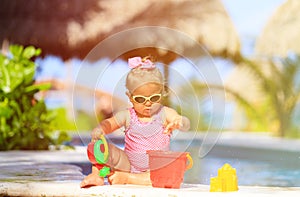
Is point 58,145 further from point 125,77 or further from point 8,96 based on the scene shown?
point 125,77

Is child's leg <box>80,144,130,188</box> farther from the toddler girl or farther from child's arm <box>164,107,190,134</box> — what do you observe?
child's arm <box>164,107,190,134</box>

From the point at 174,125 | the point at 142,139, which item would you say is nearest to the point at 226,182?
the point at 174,125

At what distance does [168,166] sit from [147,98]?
496 mm

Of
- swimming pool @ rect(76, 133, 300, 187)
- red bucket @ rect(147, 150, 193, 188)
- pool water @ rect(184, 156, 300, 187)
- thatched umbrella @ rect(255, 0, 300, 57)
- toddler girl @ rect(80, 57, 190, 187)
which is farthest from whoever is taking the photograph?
thatched umbrella @ rect(255, 0, 300, 57)

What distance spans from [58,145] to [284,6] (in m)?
2.46

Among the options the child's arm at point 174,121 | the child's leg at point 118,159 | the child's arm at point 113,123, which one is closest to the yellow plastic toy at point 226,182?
the child's arm at point 174,121

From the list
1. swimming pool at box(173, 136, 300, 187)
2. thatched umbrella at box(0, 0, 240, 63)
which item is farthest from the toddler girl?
thatched umbrella at box(0, 0, 240, 63)

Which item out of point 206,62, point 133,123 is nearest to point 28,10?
point 206,62

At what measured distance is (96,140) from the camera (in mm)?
4145

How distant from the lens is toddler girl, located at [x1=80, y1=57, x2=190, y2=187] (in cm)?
431

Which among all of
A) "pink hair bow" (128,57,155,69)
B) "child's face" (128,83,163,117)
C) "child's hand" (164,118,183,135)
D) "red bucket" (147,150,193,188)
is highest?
"pink hair bow" (128,57,155,69)

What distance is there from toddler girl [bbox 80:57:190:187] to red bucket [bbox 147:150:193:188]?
Answer: 0.44 feet

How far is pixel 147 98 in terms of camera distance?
4309 millimetres

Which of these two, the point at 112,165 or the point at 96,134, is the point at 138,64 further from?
the point at 112,165
